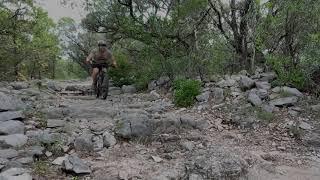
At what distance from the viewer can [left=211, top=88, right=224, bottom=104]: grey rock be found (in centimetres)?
806

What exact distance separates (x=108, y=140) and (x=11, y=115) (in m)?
1.76

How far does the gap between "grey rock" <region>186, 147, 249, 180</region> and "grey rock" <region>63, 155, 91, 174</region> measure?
125cm

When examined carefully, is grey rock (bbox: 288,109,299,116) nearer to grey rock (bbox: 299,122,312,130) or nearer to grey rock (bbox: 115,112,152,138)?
grey rock (bbox: 299,122,312,130)

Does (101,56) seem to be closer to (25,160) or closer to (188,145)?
(188,145)

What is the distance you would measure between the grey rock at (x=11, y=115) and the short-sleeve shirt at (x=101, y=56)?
3.65m

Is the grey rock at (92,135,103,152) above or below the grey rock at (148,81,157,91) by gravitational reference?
below

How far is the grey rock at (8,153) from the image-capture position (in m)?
5.03

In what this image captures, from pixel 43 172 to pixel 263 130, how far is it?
11.4ft

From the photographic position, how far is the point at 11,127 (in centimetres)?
597

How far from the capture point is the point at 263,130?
6.50 metres

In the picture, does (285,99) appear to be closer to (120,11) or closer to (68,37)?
(120,11)

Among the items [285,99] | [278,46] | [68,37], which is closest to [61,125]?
[285,99]

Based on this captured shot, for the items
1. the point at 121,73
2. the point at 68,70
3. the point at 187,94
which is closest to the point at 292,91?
the point at 187,94

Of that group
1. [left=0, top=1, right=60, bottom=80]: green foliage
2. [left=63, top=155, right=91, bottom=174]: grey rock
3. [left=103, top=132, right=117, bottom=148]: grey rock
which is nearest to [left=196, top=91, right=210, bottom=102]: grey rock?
[left=103, top=132, right=117, bottom=148]: grey rock
